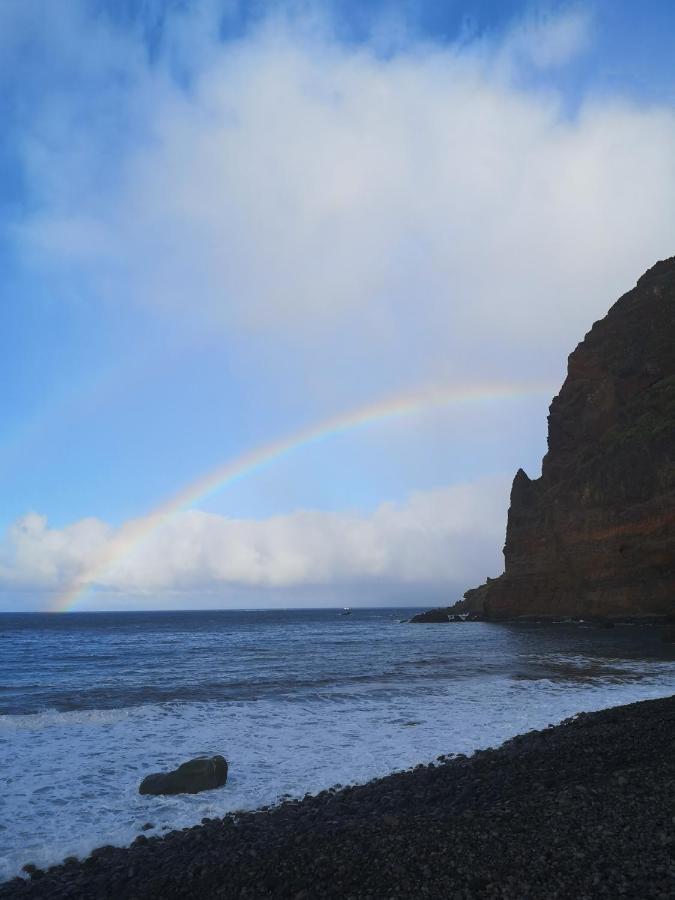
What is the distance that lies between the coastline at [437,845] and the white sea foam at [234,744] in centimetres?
146

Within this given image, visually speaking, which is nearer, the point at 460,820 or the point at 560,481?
the point at 460,820

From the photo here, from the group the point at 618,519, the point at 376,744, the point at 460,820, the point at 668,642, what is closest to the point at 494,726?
the point at 376,744

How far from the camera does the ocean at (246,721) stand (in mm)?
12172

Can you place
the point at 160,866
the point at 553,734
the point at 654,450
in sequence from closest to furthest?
the point at 160,866 → the point at 553,734 → the point at 654,450

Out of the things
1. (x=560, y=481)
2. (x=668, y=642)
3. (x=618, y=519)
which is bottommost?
(x=668, y=642)

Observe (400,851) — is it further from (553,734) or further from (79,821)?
(553,734)

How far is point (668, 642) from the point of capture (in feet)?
152

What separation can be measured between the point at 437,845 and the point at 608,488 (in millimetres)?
71663

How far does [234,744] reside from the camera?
56.7ft

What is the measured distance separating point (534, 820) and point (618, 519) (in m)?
68.2

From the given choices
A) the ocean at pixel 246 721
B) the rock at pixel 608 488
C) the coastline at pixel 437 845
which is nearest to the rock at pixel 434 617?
the rock at pixel 608 488

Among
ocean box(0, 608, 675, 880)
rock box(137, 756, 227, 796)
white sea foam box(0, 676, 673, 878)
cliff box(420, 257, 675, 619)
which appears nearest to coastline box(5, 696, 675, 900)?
white sea foam box(0, 676, 673, 878)

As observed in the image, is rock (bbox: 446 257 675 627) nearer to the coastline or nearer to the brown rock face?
the brown rock face

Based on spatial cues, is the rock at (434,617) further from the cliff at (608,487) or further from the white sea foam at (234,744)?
the white sea foam at (234,744)
